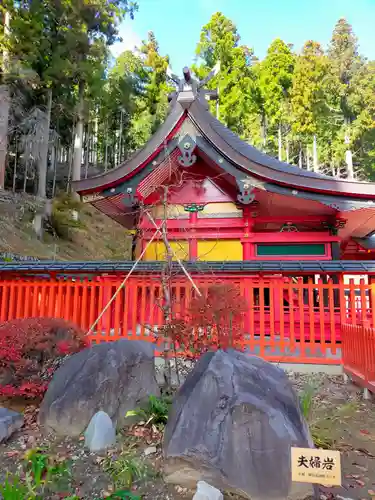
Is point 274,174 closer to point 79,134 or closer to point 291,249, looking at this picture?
point 291,249

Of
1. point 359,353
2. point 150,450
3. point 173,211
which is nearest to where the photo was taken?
point 150,450

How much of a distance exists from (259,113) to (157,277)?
29.9m

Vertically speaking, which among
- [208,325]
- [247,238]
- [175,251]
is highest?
[247,238]

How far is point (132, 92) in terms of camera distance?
31594 mm

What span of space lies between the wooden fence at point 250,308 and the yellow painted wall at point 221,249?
1.89m

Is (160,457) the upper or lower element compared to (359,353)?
lower

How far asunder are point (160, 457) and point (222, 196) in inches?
279

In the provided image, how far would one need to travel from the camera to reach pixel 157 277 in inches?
285

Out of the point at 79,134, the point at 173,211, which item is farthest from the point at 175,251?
the point at 79,134

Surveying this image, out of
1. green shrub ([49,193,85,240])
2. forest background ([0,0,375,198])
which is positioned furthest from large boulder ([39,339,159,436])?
green shrub ([49,193,85,240])

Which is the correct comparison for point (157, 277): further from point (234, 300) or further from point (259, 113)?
point (259, 113)

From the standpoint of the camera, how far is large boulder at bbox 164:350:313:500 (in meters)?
2.48

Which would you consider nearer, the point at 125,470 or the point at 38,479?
the point at 38,479

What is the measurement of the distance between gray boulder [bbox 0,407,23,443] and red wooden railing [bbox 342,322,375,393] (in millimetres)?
4554
